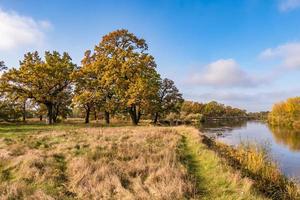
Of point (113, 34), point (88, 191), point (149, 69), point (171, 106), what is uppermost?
point (113, 34)

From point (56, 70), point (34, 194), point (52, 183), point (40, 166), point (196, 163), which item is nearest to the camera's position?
point (34, 194)

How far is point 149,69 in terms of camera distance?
3519cm

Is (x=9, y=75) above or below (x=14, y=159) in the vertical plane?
above

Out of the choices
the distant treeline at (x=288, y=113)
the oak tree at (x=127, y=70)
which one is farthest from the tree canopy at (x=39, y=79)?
the distant treeline at (x=288, y=113)

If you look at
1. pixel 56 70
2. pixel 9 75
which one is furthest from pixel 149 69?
pixel 9 75

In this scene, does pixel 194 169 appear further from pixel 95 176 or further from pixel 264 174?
pixel 95 176

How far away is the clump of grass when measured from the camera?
385 inches

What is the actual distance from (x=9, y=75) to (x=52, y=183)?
101 ft

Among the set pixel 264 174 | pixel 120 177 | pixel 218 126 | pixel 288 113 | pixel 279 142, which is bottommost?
pixel 279 142

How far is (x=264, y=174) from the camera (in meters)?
12.5

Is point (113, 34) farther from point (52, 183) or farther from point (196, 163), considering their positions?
point (52, 183)

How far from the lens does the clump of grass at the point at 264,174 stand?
9781mm

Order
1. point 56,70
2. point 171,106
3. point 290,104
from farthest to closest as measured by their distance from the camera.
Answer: point 290,104, point 171,106, point 56,70

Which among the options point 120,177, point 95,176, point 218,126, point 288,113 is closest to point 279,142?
point 120,177
